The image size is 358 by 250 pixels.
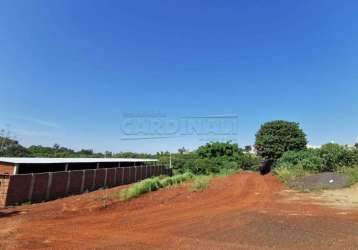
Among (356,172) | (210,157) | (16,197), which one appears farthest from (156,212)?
(210,157)

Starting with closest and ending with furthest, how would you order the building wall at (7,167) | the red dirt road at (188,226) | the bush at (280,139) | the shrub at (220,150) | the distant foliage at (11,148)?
the red dirt road at (188,226) < the building wall at (7,167) < the bush at (280,139) < the shrub at (220,150) < the distant foliage at (11,148)

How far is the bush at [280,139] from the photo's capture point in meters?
25.4

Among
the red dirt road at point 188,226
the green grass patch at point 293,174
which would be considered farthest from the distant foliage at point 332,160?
the red dirt road at point 188,226

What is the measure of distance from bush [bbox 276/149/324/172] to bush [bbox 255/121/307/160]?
488 cm

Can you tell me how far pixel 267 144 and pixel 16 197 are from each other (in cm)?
2109

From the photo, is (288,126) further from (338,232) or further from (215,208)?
(338,232)

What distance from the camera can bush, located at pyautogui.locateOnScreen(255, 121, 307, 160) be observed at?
2538cm

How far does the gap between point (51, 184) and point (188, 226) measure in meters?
9.97

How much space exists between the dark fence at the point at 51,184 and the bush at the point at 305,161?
491 inches

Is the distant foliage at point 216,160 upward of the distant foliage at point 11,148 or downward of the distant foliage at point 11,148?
downward

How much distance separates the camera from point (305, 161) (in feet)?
56.1

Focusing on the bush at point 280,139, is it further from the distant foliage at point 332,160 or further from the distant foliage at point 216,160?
the distant foliage at point 332,160

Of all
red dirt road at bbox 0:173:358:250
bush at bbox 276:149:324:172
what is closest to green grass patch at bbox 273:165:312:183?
bush at bbox 276:149:324:172

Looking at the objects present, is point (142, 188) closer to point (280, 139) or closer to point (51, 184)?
point (51, 184)
